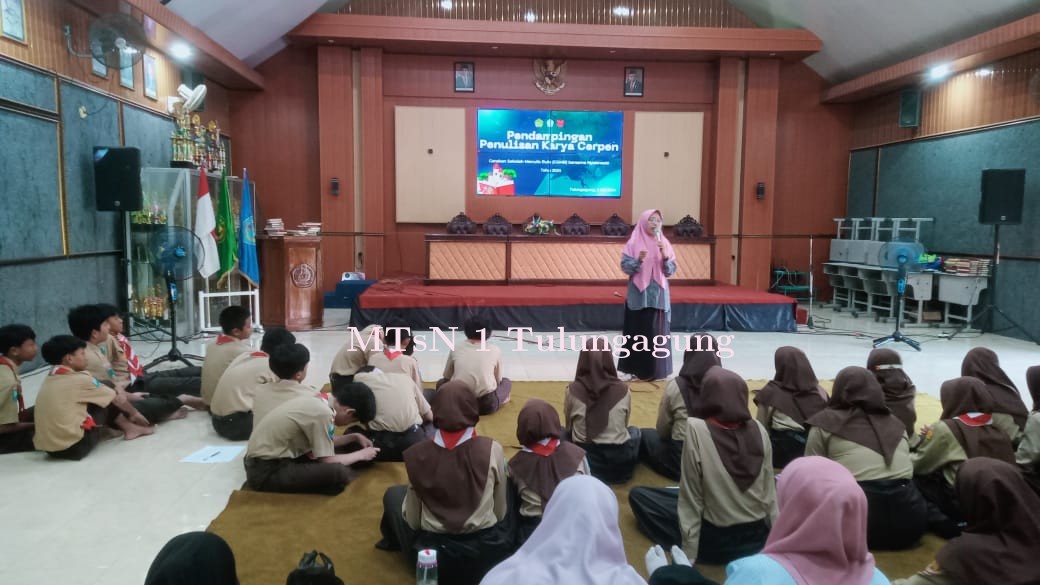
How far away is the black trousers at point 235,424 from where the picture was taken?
13.3 ft

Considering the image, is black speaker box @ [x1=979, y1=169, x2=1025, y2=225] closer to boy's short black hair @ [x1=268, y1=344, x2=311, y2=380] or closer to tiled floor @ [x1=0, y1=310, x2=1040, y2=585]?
tiled floor @ [x1=0, y1=310, x2=1040, y2=585]

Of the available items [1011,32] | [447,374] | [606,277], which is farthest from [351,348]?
[1011,32]

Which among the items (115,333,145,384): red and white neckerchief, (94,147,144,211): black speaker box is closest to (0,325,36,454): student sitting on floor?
(115,333,145,384): red and white neckerchief

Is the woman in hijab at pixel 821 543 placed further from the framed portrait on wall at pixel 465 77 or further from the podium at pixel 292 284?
the framed portrait on wall at pixel 465 77

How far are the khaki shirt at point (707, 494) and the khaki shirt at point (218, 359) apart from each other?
10.2 ft

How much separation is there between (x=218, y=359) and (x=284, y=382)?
4.28 feet

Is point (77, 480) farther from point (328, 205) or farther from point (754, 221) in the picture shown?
point (754, 221)

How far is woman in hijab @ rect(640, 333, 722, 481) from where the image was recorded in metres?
3.41

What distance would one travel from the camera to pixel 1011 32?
7137 millimetres

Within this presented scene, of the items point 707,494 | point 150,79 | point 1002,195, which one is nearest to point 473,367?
point 707,494

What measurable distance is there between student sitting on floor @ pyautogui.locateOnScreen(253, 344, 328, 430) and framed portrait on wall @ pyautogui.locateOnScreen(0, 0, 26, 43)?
3906mm

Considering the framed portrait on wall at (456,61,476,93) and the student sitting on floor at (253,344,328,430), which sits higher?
the framed portrait on wall at (456,61,476,93)

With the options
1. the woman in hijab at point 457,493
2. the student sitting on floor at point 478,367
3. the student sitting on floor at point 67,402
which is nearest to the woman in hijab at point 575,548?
the woman in hijab at point 457,493

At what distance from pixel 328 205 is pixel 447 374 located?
632 centimetres
